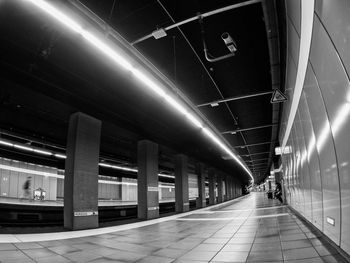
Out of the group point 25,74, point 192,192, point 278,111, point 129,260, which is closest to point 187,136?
point 278,111

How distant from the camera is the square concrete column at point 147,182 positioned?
13.8m

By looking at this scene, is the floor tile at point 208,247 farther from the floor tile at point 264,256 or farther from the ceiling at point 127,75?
the ceiling at point 127,75

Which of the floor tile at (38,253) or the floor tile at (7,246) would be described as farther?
the floor tile at (7,246)

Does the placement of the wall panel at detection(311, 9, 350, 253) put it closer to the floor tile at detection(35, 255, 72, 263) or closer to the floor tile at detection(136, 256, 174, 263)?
the floor tile at detection(136, 256, 174, 263)

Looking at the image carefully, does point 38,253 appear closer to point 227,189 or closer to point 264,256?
point 264,256

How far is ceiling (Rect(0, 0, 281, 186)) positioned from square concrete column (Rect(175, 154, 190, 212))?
6.38 m

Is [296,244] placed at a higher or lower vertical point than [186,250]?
higher

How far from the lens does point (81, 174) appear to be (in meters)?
9.68

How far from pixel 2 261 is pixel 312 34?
21.4 ft

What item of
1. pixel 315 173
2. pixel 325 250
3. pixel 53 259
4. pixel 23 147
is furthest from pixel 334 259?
pixel 23 147

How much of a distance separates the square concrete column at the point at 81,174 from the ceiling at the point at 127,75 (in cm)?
69

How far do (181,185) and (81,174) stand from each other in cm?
1039

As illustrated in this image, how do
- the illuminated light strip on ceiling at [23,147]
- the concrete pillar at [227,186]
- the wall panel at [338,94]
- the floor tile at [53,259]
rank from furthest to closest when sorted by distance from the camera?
the concrete pillar at [227,186] → the illuminated light strip on ceiling at [23,147] → the floor tile at [53,259] → the wall panel at [338,94]

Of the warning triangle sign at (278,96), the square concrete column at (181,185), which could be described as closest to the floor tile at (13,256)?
the warning triangle sign at (278,96)
